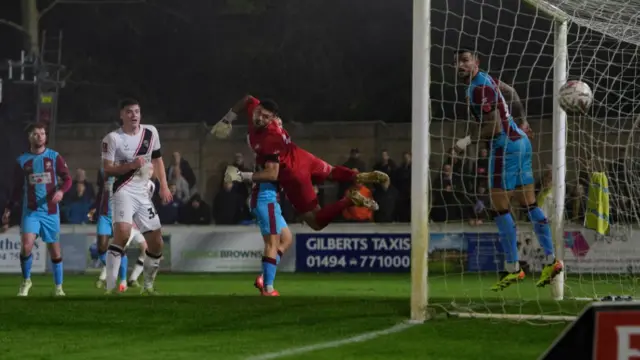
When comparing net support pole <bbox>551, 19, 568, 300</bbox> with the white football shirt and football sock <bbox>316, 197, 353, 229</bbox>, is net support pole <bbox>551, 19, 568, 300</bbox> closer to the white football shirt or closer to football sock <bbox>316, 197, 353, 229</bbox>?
football sock <bbox>316, 197, 353, 229</bbox>

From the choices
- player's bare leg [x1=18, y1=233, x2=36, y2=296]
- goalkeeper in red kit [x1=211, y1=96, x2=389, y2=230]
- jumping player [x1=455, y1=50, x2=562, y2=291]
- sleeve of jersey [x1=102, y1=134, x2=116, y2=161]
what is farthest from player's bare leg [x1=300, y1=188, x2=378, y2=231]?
player's bare leg [x1=18, y1=233, x2=36, y2=296]

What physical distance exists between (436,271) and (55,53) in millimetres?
11970

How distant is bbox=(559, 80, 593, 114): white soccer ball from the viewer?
953 centimetres

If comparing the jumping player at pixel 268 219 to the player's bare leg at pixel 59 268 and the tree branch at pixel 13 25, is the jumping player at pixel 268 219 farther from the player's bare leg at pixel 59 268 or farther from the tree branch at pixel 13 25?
the tree branch at pixel 13 25

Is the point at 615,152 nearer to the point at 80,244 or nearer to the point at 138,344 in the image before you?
the point at 138,344

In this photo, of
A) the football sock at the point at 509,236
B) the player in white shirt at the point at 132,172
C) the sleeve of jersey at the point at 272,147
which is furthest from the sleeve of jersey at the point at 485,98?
the player in white shirt at the point at 132,172

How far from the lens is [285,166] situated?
38.3 ft

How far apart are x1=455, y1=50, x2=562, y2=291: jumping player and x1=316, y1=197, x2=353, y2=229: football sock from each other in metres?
1.32

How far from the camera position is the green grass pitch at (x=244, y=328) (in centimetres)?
650

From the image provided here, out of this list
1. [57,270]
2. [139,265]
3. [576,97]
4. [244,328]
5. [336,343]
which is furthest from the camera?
[139,265]

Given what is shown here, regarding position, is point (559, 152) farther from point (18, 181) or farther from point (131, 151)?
point (18, 181)

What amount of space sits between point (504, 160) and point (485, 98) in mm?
689

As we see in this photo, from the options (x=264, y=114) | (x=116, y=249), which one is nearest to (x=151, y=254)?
(x=116, y=249)

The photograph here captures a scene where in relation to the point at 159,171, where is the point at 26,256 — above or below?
below
